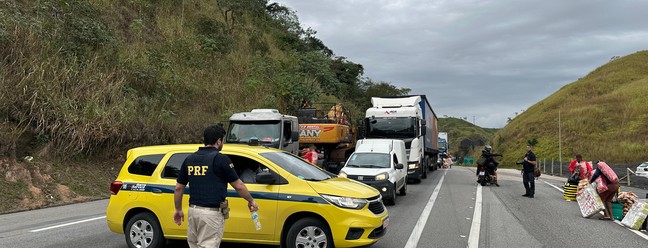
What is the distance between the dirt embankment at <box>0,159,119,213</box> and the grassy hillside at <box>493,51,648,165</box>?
46735 mm

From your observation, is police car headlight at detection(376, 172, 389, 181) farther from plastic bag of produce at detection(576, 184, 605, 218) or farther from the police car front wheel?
the police car front wheel

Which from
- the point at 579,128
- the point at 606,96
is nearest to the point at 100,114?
the point at 579,128

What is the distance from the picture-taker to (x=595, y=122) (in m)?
57.6

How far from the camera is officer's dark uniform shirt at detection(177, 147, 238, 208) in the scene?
4402mm

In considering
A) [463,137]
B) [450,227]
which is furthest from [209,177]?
[463,137]

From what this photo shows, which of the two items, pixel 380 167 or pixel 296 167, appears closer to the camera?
pixel 296 167

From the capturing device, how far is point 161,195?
6.36 metres

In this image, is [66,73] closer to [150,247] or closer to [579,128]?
[150,247]

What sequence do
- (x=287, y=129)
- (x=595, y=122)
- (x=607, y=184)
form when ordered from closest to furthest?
(x=607, y=184)
(x=287, y=129)
(x=595, y=122)

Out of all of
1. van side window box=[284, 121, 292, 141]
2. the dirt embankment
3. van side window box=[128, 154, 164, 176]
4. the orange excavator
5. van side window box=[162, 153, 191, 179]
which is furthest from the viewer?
the orange excavator

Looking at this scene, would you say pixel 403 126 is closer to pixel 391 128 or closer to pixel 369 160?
pixel 391 128

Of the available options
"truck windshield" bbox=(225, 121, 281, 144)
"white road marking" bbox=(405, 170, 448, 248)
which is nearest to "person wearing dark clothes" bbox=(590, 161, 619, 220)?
"white road marking" bbox=(405, 170, 448, 248)

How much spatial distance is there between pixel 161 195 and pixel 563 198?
1301cm

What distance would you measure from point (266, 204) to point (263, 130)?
27.7 feet
